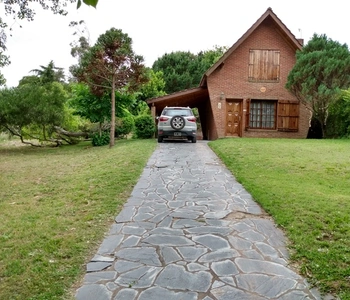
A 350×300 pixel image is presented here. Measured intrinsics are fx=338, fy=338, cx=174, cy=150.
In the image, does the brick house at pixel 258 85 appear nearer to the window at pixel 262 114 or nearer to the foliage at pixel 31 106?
the window at pixel 262 114

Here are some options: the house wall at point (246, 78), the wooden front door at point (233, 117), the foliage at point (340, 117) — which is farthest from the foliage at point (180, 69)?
the foliage at point (340, 117)

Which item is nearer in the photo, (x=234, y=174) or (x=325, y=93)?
(x=234, y=174)

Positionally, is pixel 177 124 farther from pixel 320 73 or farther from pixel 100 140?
pixel 320 73

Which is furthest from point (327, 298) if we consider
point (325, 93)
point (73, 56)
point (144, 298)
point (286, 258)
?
point (73, 56)

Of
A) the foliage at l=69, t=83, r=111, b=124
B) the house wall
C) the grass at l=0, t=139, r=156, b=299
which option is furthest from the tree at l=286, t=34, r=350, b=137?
the grass at l=0, t=139, r=156, b=299

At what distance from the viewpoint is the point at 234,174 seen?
8.61m

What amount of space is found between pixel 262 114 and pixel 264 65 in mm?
2657

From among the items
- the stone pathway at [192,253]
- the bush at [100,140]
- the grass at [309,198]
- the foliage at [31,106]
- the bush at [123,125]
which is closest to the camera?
the stone pathway at [192,253]

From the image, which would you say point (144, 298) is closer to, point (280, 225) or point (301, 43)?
point (280, 225)

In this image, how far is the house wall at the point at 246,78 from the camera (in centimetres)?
1828

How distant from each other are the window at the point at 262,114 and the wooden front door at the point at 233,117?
26.2 inches

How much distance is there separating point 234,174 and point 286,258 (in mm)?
4689

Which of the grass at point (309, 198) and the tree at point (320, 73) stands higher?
the tree at point (320, 73)

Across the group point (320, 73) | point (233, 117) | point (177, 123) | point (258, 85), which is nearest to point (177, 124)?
point (177, 123)
